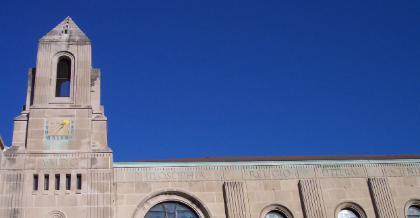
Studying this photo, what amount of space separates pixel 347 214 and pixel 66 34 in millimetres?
17381

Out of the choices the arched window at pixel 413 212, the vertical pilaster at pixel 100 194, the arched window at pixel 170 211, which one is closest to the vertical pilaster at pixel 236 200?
the arched window at pixel 170 211

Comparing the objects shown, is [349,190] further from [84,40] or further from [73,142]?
[84,40]

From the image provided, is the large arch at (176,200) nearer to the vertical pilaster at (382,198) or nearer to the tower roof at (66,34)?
the vertical pilaster at (382,198)

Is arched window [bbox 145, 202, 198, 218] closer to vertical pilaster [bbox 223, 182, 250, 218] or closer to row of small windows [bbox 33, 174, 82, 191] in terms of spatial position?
vertical pilaster [bbox 223, 182, 250, 218]

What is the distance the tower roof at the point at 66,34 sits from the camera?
31.2 metres

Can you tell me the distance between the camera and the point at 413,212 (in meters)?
29.7

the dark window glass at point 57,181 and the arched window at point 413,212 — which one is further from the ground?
the dark window glass at point 57,181

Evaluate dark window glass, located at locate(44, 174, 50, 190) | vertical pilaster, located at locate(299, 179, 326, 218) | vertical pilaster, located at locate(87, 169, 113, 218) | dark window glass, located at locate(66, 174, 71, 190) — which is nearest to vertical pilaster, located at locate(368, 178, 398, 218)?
vertical pilaster, located at locate(299, 179, 326, 218)

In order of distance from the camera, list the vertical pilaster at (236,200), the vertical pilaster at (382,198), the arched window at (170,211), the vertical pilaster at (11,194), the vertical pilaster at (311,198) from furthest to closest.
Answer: the vertical pilaster at (382,198) < the vertical pilaster at (311,198) < the vertical pilaster at (236,200) < the arched window at (170,211) < the vertical pilaster at (11,194)

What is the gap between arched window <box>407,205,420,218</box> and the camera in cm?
2953

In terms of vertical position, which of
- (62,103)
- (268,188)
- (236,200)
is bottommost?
(236,200)

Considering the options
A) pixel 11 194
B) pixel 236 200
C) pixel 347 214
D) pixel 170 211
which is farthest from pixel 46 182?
pixel 347 214

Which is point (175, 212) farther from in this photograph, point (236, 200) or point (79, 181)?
point (79, 181)

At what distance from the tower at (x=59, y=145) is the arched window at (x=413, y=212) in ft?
48.9
